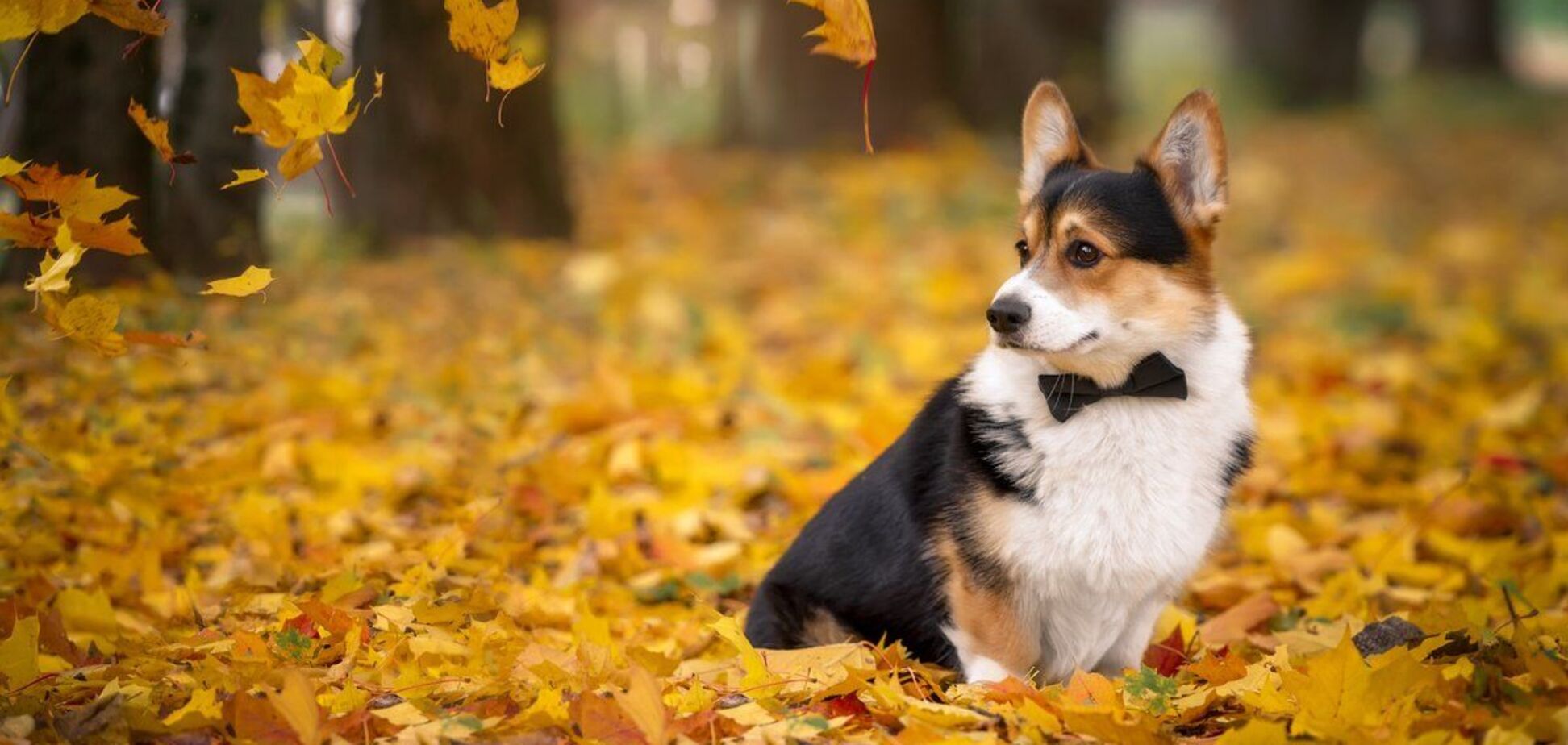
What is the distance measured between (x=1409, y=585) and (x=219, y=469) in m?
3.97

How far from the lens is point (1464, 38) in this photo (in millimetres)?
23172

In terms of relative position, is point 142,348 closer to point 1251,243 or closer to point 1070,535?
point 1070,535

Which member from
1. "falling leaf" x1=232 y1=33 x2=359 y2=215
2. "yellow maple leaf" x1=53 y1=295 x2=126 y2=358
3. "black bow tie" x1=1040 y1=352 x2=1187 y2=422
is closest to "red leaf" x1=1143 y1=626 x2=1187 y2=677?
"black bow tie" x1=1040 y1=352 x2=1187 y2=422

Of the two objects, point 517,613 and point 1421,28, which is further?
point 1421,28

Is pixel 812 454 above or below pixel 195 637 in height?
below

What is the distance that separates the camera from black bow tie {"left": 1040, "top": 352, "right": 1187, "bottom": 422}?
137 inches

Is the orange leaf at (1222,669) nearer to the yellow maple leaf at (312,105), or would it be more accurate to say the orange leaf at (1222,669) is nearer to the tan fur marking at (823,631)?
the tan fur marking at (823,631)

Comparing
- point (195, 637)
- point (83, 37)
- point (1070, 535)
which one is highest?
point (83, 37)

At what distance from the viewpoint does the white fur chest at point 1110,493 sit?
340 centimetres

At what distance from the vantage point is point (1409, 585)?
15.2 ft

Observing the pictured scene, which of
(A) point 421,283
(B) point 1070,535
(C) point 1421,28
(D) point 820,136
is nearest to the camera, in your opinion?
→ (B) point 1070,535

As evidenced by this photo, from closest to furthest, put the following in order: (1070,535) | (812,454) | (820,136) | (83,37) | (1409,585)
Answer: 1. (1070,535)
2. (1409,585)
3. (83,37)
4. (812,454)
5. (820,136)

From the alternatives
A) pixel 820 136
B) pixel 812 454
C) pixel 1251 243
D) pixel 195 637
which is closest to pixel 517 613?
pixel 195 637

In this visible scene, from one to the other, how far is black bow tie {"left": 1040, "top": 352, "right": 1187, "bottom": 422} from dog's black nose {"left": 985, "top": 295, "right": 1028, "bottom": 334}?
0.87ft
